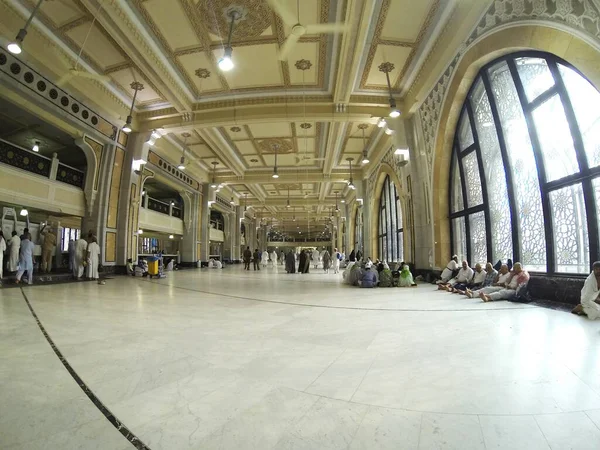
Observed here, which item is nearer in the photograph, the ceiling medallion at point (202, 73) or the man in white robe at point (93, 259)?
the ceiling medallion at point (202, 73)

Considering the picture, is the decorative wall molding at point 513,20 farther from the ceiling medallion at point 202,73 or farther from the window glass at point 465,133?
the ceiling medallion at point 202,73

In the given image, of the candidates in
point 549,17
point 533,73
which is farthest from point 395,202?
point 549,17

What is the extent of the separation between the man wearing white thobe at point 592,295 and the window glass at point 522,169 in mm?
1517

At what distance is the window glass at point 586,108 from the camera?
412 centimetres

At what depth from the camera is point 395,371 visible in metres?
2.02

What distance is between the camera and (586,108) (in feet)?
14.0

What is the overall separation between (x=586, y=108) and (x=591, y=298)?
259 cm

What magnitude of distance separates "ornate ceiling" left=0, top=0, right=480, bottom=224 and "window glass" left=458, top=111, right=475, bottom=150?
166 cm

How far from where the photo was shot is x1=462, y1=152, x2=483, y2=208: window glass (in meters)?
7.12

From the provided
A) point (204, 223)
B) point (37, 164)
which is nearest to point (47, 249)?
point (37, 164)

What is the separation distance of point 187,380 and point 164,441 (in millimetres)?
616

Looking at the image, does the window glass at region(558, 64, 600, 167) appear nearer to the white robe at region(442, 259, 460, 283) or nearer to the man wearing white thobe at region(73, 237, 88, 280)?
the white robe at region(442, 259, 460, 283)

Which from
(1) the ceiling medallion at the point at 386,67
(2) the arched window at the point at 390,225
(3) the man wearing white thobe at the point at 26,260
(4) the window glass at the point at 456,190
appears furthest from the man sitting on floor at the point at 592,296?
(3) the man wearing white thobe at the point at 26,260

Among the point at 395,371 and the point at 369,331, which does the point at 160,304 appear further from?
the point at 395,371
